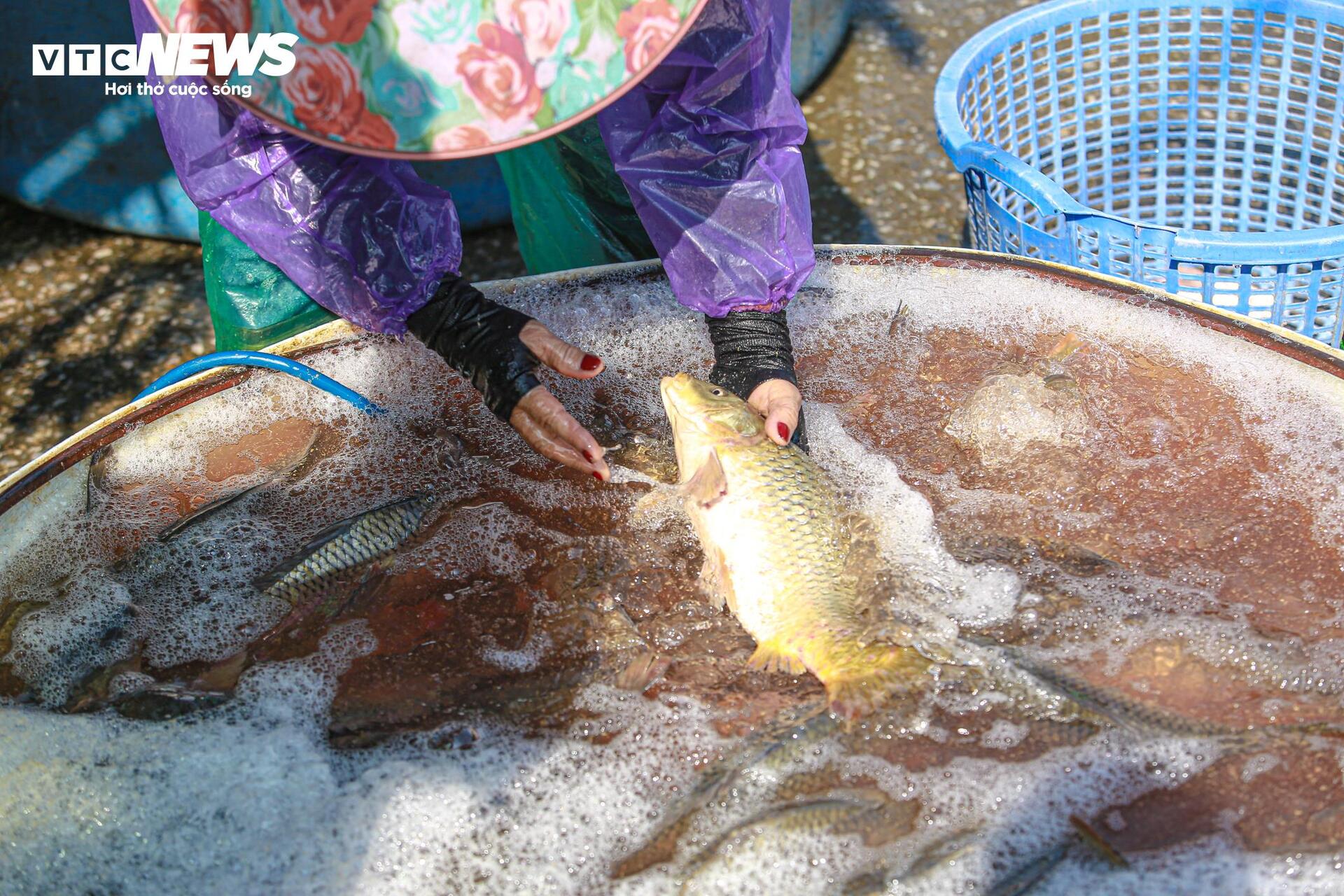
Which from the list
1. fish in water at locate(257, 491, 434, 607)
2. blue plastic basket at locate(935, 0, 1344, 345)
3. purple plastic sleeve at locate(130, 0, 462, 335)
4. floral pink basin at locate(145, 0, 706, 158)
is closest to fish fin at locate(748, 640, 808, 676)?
fish in water at locate(257, 491, 434, 607)

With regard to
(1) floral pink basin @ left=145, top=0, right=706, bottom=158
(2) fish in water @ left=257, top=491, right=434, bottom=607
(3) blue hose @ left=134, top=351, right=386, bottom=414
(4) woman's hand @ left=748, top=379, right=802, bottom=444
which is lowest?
(2) fish in water @ left=257, top=491, right=434, bottom=607

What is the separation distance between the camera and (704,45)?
7.08 ft

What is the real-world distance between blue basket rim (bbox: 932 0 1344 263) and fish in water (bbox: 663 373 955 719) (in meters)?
0.98

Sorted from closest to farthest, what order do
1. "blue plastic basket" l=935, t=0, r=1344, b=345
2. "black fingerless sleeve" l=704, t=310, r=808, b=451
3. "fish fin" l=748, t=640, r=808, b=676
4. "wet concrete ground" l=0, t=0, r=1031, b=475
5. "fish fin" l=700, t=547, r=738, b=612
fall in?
"fish fin" l=748, t=640, r=808, b=676
"fish fin" l=700, t=547, r=738, b=612
"black fingerless sleeve" l=704, t=310, r=808, b=451
"blue plastic basket" l=935, t=0, r=1344, b=345
"wet concrete ground" l=0, t=0, r=1031, b=475

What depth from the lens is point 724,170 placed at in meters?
2.32

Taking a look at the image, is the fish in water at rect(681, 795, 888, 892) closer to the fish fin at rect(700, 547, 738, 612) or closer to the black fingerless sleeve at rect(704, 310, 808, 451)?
the fish fin at rect(700, 547, 738, 612)

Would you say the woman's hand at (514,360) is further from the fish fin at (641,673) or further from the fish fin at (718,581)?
the fish fin at (641,673)

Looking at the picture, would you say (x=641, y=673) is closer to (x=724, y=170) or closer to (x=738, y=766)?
(x=738, y=766)

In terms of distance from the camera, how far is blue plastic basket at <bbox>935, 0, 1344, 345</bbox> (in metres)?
2.50

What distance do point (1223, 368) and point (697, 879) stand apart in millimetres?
1507

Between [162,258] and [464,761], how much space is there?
3.49 meters

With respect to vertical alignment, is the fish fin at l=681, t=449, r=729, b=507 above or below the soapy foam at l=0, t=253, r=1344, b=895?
above

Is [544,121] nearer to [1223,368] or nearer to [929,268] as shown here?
[929,268]

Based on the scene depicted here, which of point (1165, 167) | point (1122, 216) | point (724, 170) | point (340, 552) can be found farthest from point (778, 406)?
point (1165, 167)
